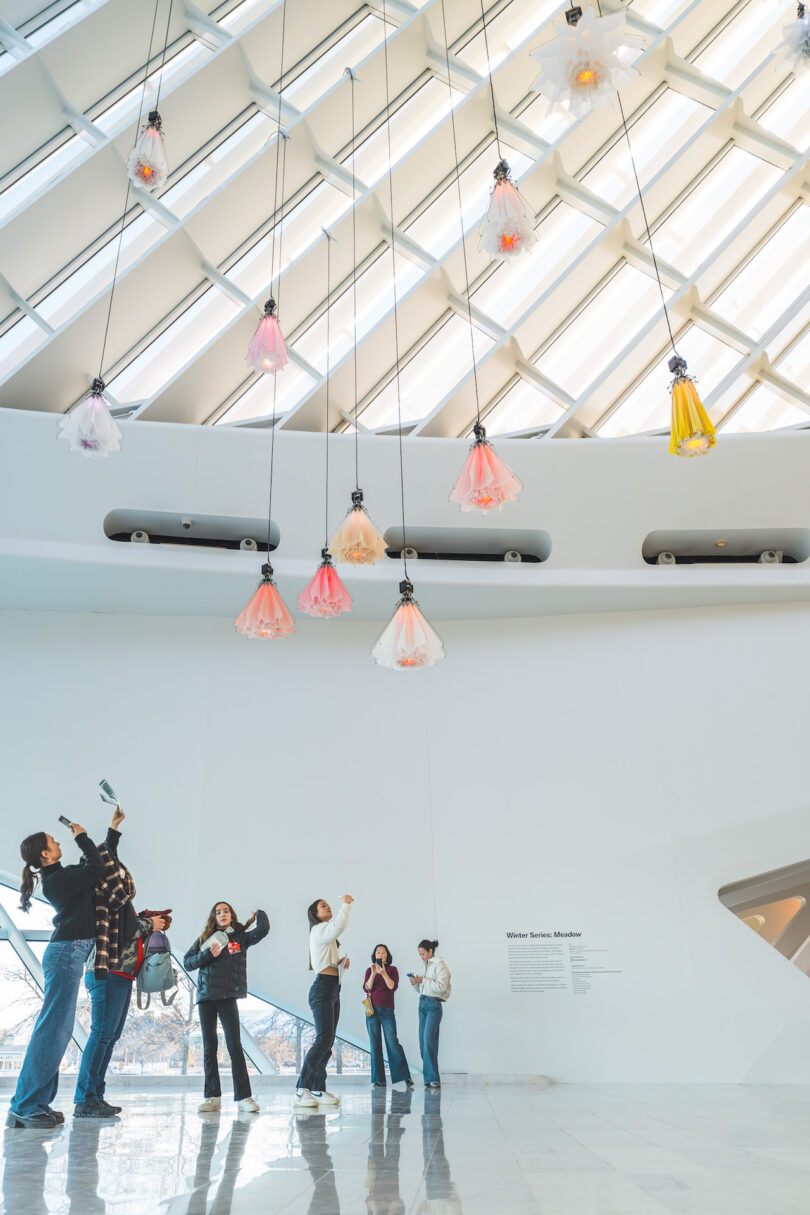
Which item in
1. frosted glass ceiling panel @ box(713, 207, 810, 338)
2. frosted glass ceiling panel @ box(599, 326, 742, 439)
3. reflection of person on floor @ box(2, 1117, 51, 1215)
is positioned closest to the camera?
reflection of person on floor @ box(2, 1117, 51, 1215)

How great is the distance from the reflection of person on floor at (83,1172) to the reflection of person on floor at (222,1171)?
1.01 feet

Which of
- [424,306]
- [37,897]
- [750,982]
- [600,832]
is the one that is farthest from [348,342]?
[750,982]

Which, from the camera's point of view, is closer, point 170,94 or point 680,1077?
point 170,94

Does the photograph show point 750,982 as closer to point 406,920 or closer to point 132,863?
point 406,920

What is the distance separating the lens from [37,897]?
10.4 m

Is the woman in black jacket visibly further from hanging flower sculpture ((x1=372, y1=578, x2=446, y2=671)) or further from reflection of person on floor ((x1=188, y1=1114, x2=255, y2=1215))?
hanging flower sculpture ((x1=372, y1=578, x2=446, y2=671))

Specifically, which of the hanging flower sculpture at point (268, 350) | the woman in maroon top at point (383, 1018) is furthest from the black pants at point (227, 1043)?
the hanging flower sculpture at point (268, 350)

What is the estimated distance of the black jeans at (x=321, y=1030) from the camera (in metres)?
6.38

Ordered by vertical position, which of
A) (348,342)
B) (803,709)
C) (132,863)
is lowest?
(132,863)

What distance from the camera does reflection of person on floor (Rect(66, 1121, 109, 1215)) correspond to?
2.72m

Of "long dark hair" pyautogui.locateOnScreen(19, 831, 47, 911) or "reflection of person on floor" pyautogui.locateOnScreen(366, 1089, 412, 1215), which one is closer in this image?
"reflection of person on floor" pyautogui.locateOnScreen(366, 1089, 412, 1215)

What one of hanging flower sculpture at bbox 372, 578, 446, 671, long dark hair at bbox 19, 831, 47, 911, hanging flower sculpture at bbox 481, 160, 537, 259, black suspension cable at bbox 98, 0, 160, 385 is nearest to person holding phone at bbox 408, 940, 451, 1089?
hanging flower sculpture at bbox 372, 578, 446, 671

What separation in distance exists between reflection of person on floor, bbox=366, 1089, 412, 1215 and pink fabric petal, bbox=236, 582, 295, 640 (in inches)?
140

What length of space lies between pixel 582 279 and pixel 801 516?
3.90 meters
